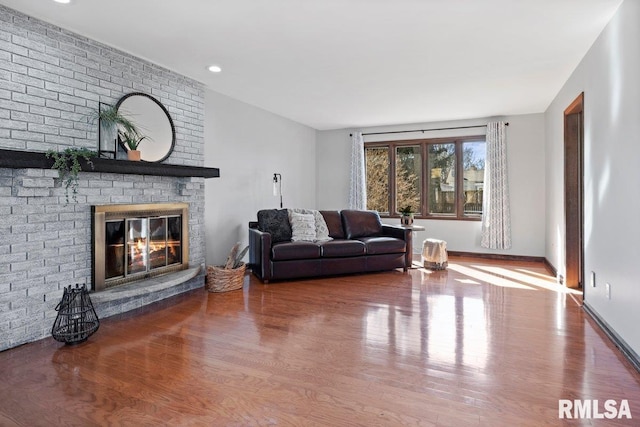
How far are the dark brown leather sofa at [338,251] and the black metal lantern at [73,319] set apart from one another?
2016 mm

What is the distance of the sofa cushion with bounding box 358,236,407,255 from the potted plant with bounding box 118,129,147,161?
300cm

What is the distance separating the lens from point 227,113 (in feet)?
16.8

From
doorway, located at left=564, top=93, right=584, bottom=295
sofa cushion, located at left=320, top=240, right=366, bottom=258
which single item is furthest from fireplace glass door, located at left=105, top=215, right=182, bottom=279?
doorway, located at left=564, top=93, right=584, bottom=295

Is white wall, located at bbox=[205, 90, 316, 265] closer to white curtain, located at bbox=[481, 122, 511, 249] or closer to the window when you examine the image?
the window

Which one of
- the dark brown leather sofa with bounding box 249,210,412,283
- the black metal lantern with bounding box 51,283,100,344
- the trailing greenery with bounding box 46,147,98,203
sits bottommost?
the black metal lantern with bounding box 51,283,100,344

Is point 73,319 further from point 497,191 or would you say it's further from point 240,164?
point 497,191

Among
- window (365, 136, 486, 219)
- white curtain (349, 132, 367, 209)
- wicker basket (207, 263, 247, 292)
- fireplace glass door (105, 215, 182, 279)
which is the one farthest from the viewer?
white curtain (349, 132, 367, 209)

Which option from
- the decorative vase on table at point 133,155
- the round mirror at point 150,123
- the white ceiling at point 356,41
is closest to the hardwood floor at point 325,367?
the decorative vase on table at point 133,155

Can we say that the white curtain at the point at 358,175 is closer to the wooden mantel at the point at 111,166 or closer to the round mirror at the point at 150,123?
the wooden mantel at the point at 111,166

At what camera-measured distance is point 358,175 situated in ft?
23.8

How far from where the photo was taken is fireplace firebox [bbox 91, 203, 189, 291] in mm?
3269

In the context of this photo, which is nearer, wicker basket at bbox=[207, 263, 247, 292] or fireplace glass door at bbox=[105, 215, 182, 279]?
fireplace glass door at bbox=[105, 215, 182, 279]

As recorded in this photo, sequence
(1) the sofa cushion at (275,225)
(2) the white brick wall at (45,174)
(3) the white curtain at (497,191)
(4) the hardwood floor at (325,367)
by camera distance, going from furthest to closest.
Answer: (3) the white curtain at (497,191) < (1) the sofa cushion at (275,225) < (2) the white brick wall at (45,174) < (4) the hardwood floor at (325,367)

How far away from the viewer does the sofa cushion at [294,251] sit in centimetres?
461
